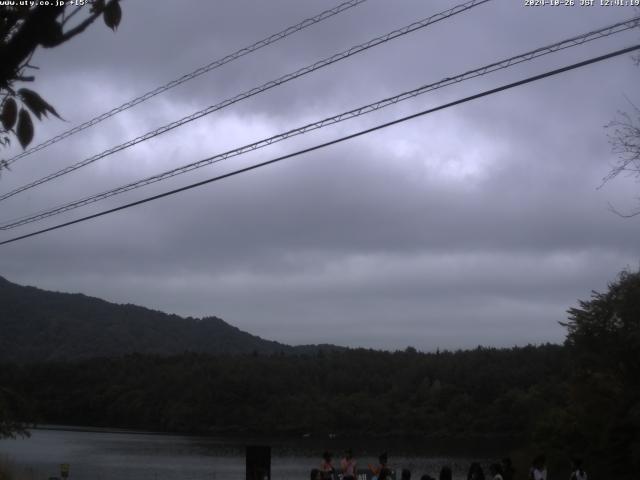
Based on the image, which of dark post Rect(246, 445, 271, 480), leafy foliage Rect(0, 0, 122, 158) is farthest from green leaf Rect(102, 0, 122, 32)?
dark post Rect(246, 445, 271, 480)

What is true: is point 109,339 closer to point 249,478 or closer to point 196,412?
point 196,412

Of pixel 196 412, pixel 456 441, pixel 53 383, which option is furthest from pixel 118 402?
pixel 456 441

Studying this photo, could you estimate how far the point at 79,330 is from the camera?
172 meters

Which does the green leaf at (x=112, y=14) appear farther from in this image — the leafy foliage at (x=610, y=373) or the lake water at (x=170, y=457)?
the lake water at (x=170, y=457)

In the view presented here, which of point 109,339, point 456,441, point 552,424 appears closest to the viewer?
point 552,424

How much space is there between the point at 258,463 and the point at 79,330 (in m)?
162

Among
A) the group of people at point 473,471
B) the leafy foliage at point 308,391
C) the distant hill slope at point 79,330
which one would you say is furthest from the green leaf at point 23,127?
the distant hill slope at point 79,330

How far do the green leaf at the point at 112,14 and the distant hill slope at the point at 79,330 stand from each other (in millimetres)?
128645

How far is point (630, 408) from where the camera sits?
24062mm

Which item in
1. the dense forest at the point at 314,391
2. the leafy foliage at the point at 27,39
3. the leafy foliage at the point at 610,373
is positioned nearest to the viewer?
the leafy foliage at the point at 27,39

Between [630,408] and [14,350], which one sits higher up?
[14,350]

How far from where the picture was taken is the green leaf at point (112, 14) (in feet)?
12.2

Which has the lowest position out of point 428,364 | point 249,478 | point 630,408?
point 249,478

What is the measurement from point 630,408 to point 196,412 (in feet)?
274
